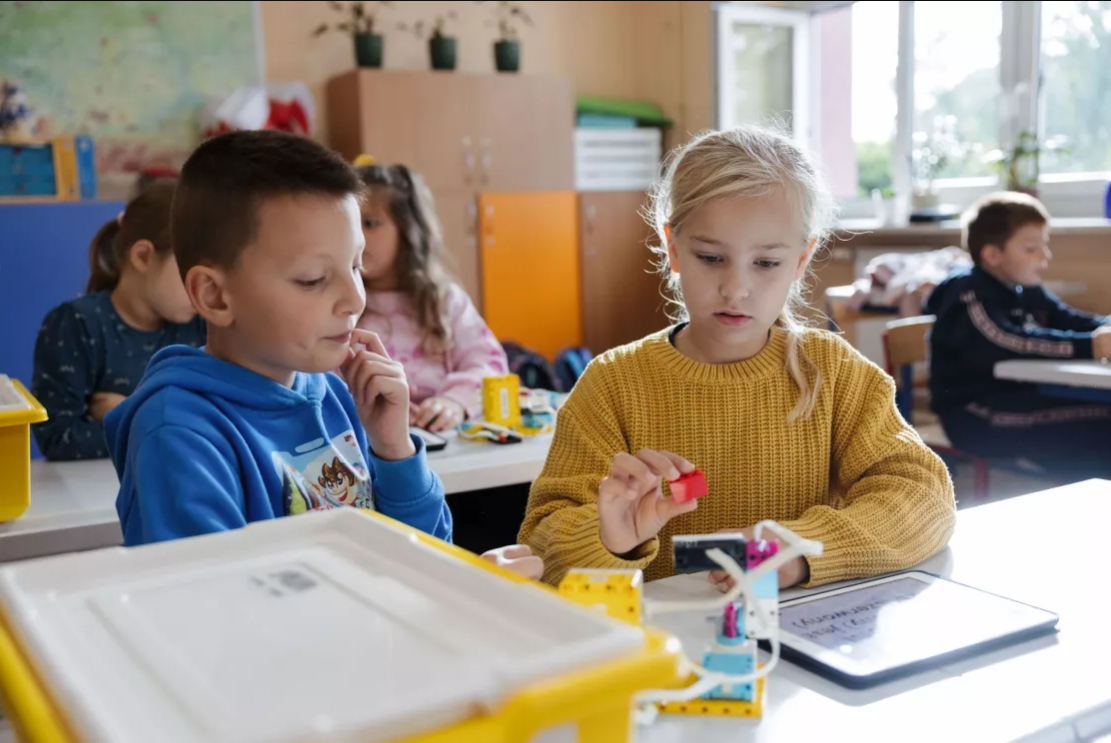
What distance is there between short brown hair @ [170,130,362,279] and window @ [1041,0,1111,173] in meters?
4.18

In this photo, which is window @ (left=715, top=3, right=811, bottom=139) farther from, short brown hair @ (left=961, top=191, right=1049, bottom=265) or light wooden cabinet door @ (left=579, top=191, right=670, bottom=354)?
short brown hair @ (left=961, top=191, right=1049, bottom=265)

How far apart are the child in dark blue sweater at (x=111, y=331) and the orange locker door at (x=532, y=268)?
351 cm

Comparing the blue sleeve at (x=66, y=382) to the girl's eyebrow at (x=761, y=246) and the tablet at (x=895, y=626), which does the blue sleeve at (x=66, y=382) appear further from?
the tablet at (x=895, y=626)

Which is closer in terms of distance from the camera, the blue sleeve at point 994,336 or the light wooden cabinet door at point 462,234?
the blue sleeve at point 994,336

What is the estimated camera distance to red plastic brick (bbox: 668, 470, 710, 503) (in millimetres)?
980

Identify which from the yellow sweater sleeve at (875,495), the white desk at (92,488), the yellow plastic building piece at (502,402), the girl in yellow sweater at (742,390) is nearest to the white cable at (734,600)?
the yellow sweater sleeve at (875,495)

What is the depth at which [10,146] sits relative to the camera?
4.27 metres

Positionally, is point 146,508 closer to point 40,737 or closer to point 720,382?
point 40,737

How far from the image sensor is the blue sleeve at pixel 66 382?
199 cm

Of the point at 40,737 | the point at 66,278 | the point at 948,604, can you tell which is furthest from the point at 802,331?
the point at 66,278

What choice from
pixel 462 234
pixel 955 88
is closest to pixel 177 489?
pixel 462 234

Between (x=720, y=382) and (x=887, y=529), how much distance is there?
318 mm

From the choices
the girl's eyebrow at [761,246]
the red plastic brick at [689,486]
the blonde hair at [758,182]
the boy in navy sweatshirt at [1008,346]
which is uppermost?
the blonde hair at [758,182]

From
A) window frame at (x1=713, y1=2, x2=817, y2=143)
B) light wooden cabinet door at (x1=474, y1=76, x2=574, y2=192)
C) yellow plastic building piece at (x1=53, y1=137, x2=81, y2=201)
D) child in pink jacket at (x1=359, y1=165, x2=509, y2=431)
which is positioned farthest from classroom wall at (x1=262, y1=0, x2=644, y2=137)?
child in pink jacket at (x1=359, y1=165, x2=509, y2=431)
